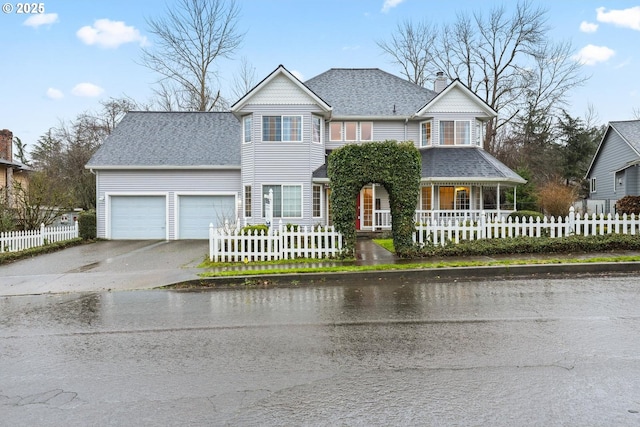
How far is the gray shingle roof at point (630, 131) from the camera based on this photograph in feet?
88.6

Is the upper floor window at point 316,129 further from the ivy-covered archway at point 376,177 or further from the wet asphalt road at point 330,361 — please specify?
the wet asphalt road at point 330,361

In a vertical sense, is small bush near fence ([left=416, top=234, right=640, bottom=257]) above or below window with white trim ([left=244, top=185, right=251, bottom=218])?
below

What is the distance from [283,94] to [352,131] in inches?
174

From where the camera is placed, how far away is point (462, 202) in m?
22.6

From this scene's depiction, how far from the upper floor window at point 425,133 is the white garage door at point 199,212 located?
10.1m

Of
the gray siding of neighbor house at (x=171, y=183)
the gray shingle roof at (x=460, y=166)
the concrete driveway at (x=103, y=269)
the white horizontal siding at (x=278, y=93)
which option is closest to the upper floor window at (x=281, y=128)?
the white horizontal siding at (x=278, y=93)

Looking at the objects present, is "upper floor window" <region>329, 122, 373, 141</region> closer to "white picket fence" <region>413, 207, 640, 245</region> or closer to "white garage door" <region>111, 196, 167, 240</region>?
"white garage door" <region>111, 196, 167, 240</region>

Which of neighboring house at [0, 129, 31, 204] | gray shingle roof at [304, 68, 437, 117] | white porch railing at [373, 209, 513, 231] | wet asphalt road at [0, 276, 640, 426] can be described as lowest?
wet asphalt road at [0, 276, 640, 426]

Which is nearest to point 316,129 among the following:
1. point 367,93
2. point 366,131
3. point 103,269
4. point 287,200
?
point 366,131

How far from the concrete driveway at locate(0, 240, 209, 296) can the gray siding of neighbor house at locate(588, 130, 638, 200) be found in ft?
84.8

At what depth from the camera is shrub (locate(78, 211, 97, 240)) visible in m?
21.9

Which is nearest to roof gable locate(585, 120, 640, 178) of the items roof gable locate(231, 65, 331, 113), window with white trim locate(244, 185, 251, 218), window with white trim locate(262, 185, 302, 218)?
roof gable locate(231, 65, 331, 113)

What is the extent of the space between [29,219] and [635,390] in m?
22.4

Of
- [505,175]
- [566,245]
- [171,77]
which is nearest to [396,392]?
[566,245]
